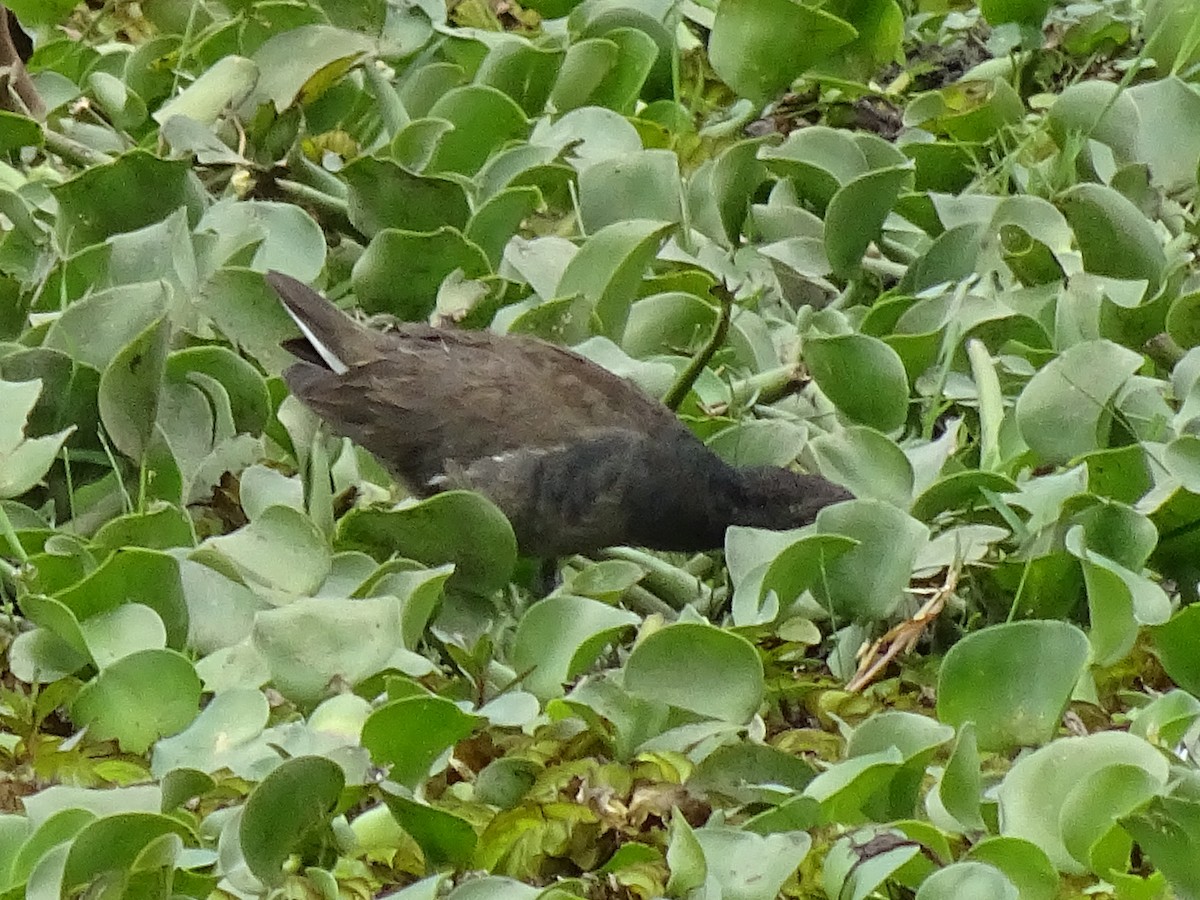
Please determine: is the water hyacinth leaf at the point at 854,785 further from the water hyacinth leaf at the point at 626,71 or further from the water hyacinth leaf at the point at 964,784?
the water hyacinth leaf at the point at 626,71

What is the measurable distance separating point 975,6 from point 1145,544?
5.37 ft

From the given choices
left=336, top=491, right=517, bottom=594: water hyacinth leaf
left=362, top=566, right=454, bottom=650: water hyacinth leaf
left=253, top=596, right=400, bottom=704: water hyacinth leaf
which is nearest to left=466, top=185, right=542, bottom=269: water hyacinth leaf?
left=336, top=491, right=517, bottom=594: water hyacinth leaf

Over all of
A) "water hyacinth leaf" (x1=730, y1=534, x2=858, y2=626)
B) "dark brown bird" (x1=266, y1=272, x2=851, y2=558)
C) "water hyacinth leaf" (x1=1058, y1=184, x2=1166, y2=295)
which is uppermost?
"water hyacinth leaf" (x1=1058, y1=184, x2=1166, y2=295)

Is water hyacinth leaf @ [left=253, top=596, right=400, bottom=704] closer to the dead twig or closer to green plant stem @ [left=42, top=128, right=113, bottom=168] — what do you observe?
the dead twig

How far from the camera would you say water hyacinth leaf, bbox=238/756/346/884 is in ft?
4.44

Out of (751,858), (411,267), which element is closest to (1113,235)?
(411,267)

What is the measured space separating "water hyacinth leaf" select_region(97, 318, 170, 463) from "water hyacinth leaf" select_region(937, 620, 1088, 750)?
86 cm

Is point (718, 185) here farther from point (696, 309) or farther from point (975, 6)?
point (975, 6)

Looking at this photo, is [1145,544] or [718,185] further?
[718,185]

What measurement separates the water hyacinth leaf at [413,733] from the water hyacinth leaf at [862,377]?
697 mm

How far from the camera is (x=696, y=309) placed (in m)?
2.24

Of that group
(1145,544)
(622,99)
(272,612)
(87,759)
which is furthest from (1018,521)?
(622,99)

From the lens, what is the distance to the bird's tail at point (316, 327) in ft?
7.06

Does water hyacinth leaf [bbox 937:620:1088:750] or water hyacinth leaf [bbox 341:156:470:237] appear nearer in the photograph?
water hyacinth leaf [bbox 937:620:1088:750]
